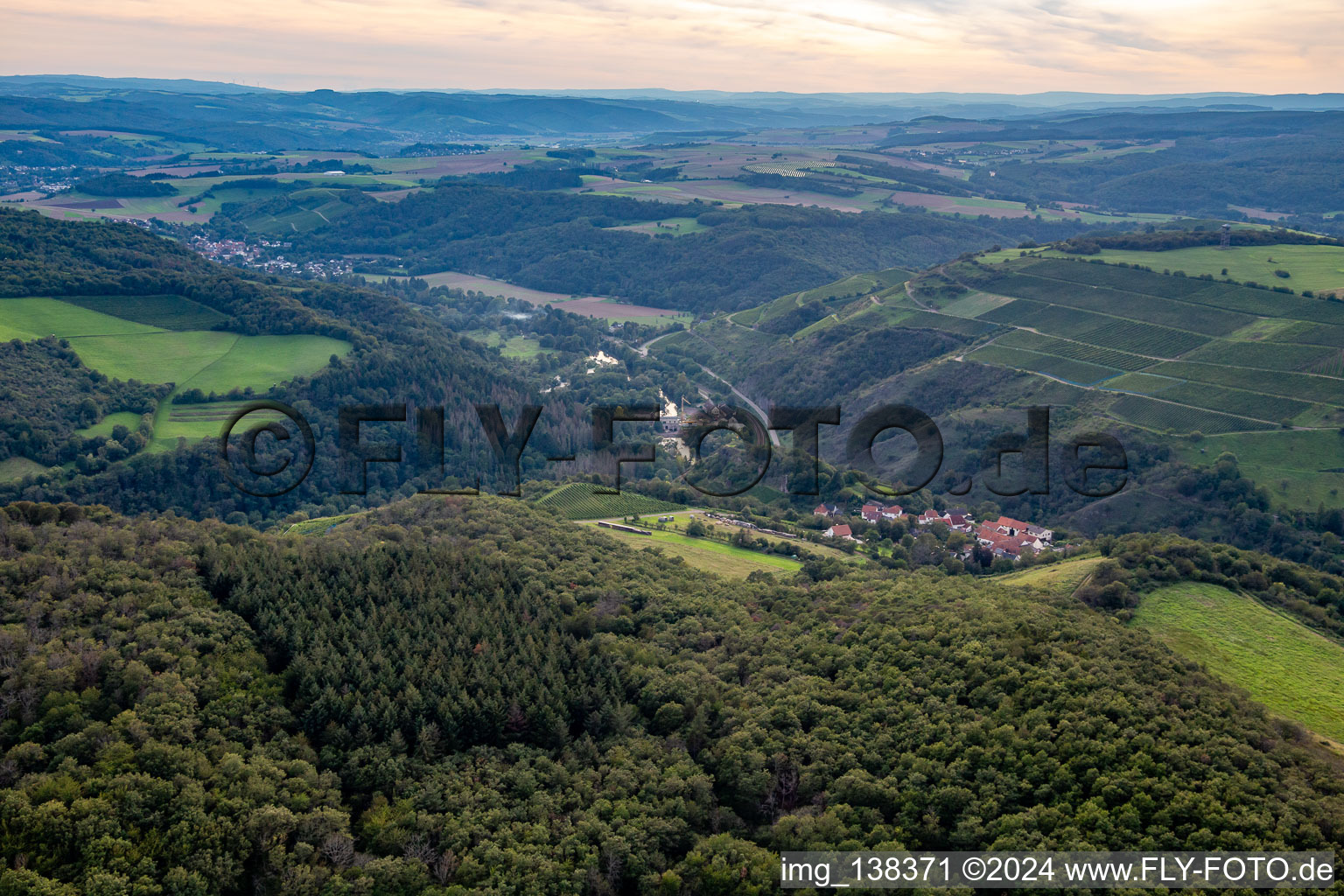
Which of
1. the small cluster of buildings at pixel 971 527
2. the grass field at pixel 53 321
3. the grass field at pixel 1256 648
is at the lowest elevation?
the small cluster of buildings at pixel 971 527

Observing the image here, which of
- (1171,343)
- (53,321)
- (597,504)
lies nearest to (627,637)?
(597,504)

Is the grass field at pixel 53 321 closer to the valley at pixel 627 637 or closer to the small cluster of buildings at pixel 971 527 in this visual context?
the valley at pixel 627 637

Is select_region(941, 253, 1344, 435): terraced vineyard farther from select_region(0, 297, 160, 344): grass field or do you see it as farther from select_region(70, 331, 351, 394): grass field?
select_region(0, 297, 160, 344): grass field

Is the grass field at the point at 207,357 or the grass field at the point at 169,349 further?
the grass field at the point at 207,357

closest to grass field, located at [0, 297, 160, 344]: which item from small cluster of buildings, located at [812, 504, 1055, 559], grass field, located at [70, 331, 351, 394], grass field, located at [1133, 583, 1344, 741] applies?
grass field, located at [70, 331, 351, 394]

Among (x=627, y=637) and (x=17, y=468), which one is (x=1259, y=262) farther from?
(x=17, y=468)

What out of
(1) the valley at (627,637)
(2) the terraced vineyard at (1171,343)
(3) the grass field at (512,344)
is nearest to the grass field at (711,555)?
(1) the valley at (627,637)

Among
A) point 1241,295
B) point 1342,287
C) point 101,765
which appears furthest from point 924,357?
point 101,765
